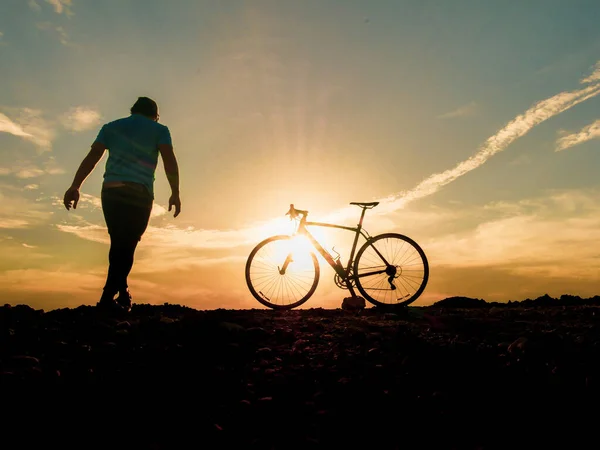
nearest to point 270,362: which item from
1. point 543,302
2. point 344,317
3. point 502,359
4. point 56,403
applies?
point 56,403

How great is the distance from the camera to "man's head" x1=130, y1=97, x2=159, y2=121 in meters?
7.80

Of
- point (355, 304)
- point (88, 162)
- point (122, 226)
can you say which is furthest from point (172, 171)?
point (355, 304)

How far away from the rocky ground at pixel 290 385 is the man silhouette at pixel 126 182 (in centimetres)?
143

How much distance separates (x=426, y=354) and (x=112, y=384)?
3025 millimetres

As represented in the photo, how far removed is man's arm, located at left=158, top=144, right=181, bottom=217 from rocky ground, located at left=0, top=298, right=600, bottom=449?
2.17m

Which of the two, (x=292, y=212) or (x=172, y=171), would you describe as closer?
(x=172, y=171)

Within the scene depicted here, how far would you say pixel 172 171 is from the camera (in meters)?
7.68

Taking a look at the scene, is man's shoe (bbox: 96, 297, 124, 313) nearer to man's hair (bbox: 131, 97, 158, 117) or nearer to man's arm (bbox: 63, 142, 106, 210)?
man's arm (bbox: 63, 142, 106, 210)

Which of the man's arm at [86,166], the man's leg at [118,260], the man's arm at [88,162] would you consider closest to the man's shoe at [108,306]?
the man's leg at [118,260]

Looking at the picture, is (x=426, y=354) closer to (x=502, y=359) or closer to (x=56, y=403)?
(x=502, y=359)

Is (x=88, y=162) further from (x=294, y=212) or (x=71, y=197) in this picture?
(x=294, y=212)

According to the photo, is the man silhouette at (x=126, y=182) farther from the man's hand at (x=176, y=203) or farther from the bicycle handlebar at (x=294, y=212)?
the bicycle handlebar at (x=294, y=212)

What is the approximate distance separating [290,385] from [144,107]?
553 cm

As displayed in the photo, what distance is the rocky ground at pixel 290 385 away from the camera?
3.41 m
